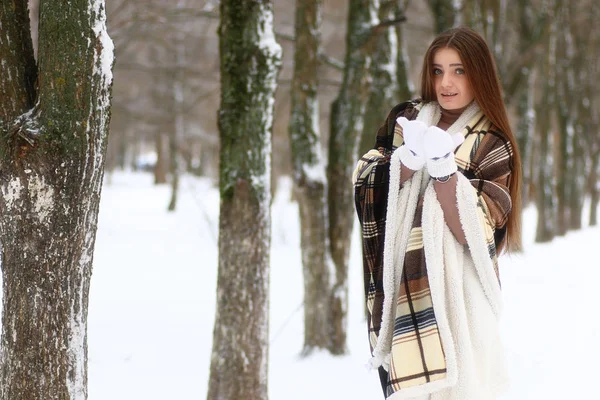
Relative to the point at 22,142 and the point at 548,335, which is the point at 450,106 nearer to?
the point at 22,142

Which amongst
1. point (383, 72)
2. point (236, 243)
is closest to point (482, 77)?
point (236, 243)

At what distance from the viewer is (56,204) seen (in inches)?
98.7

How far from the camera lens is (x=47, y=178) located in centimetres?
248

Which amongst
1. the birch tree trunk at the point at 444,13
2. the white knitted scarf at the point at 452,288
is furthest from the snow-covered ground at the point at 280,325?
the birch tree trunk at the point at 444,13

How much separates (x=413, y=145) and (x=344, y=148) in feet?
11.9

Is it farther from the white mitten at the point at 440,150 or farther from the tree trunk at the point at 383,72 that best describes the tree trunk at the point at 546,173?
the white mitten at the point at 440,150

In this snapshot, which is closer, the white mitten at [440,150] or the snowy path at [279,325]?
the white mitten at [440,150]

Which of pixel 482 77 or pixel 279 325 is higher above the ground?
pixel 482 77

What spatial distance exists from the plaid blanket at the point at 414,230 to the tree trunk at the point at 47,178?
46.4 inches

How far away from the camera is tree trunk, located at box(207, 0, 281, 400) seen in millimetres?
4027

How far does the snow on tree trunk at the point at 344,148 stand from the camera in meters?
6.10

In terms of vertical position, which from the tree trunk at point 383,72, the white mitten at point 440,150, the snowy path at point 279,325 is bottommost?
the snowy path at point 279,325

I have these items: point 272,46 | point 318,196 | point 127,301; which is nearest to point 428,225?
point 272,46

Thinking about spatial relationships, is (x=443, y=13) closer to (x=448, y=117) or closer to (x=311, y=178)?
(x=311, y=178)
